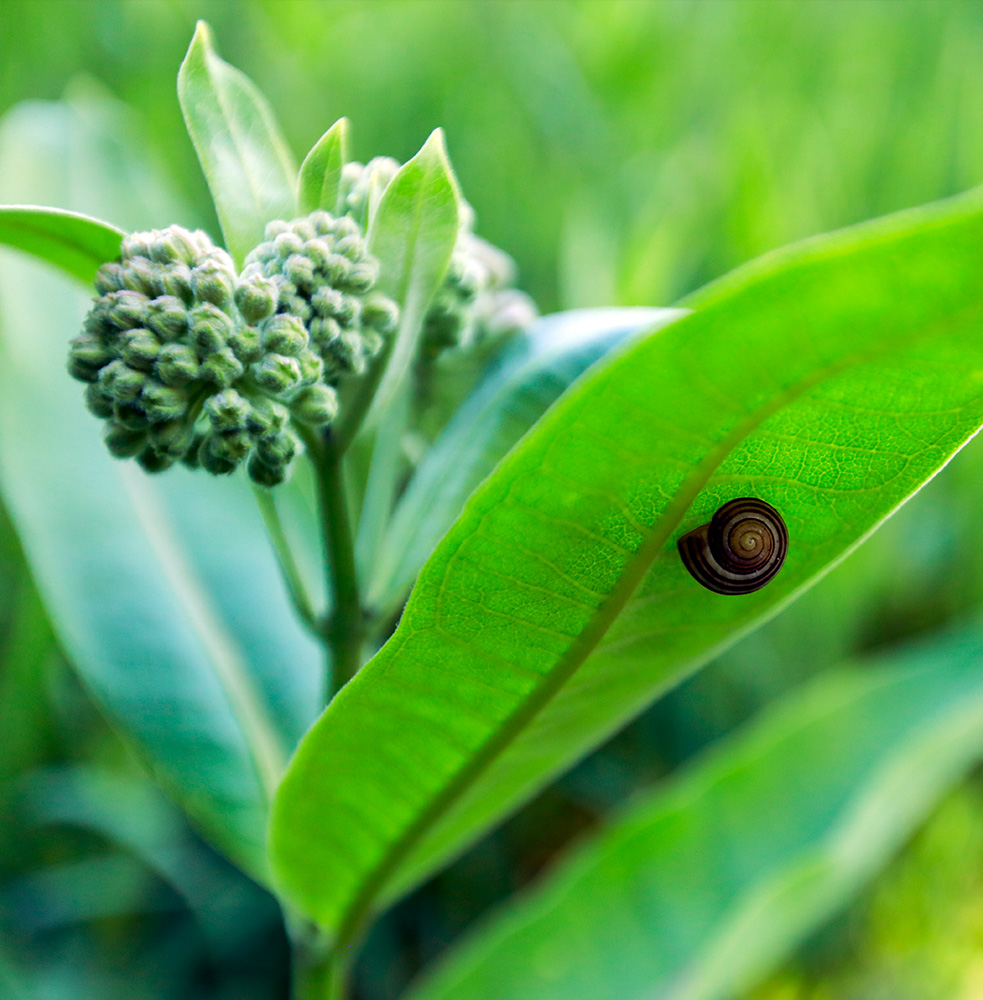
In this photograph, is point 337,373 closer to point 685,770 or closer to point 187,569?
point 187,569

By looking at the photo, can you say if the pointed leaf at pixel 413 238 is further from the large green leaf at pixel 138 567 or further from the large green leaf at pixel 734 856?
the large green leaf at pixel 734 856

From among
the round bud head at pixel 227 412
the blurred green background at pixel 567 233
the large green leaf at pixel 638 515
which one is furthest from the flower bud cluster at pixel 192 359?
the blurred green background at pixel 567 233

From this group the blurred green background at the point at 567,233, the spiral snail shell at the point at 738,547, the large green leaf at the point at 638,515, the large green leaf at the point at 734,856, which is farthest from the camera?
the blurred green background at the point at 567,233

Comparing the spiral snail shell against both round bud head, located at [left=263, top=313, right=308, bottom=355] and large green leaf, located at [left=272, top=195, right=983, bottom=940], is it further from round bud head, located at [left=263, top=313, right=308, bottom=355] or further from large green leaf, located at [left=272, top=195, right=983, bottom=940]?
round bud head, located at [left=263, top=313, right=308, bottom=355]

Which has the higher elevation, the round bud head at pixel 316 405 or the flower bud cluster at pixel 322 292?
the flower bud cluster at pixel 322 292

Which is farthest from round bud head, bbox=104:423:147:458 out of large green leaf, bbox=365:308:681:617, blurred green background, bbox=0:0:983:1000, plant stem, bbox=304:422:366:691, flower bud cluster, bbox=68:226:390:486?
blurred green background, bbox=0:0:983:1000

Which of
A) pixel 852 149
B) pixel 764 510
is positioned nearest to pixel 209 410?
pixel 764 510

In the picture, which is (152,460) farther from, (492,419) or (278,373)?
(492,419)
